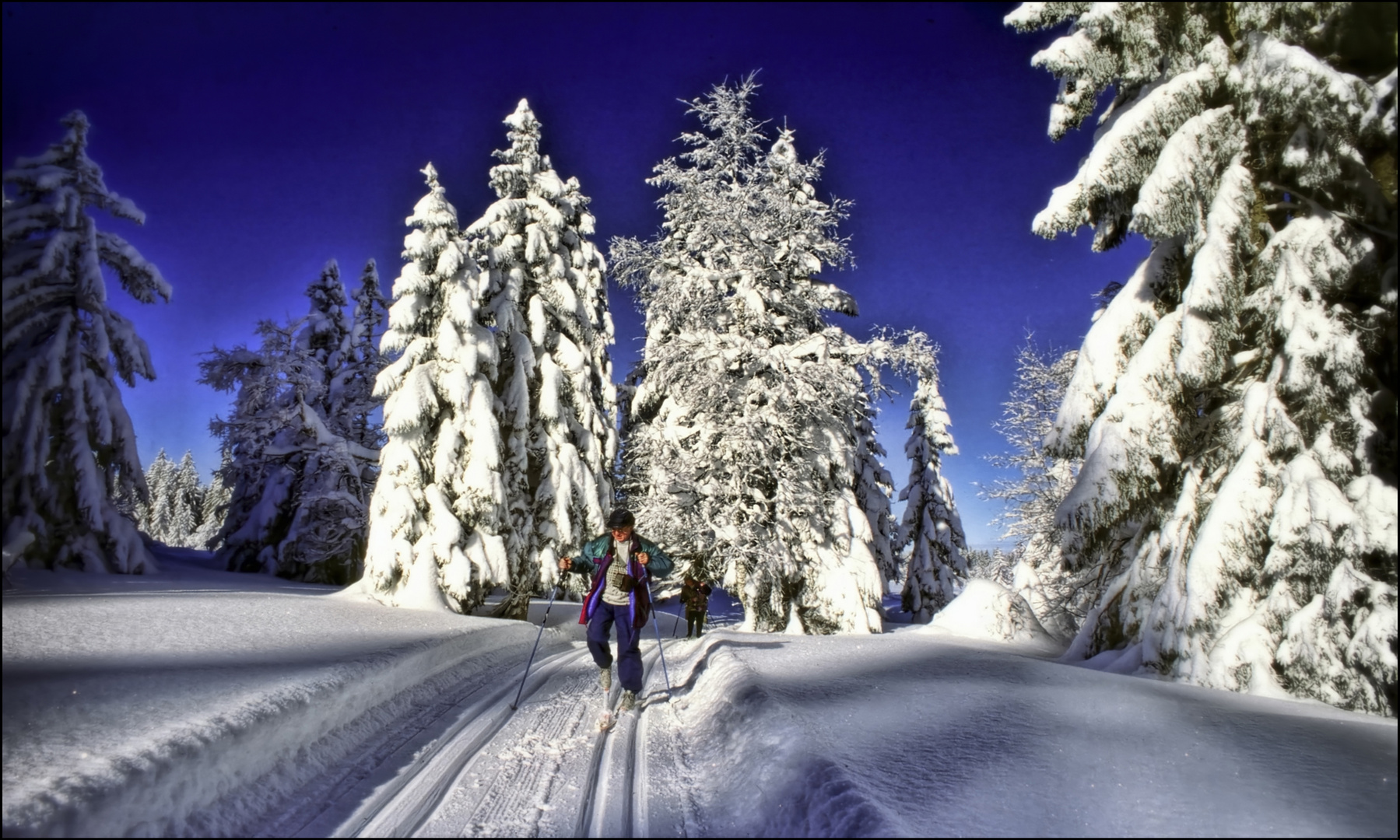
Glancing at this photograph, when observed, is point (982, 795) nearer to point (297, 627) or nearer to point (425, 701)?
point (425, 701)

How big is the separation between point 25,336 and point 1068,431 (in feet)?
34.4

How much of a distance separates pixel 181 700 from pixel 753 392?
10.8m

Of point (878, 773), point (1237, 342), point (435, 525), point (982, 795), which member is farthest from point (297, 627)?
point (1237, 342)

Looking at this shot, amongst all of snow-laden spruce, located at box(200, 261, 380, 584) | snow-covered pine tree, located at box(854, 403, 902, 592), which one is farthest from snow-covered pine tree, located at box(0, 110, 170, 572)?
snow-covered pine tree, located at box(854, 403, 902, 592)

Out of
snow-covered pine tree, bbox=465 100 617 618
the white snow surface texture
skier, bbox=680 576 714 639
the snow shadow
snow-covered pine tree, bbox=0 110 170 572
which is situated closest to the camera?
the snow shadow

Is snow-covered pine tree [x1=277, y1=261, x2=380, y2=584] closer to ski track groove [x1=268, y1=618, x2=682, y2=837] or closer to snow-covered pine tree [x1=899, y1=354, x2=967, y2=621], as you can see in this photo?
ski track groove [x1=268, y1=618, x2=682, y2=837]

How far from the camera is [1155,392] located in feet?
25.2

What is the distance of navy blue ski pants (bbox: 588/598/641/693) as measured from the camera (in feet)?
21.3

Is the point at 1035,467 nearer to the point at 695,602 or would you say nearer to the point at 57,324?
the point at 695,602

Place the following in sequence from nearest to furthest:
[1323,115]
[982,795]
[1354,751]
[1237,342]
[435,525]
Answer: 1. [982,795]
2. [1354,751]
3. [1323,115]
4. [1237,342]
5. [435,525]

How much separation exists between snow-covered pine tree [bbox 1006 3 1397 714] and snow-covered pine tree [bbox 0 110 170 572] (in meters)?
8.19

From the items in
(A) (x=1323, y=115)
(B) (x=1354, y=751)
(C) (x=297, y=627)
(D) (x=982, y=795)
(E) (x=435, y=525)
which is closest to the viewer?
(D) (x=982, y=795)

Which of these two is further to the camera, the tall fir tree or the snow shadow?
the tall fir tree

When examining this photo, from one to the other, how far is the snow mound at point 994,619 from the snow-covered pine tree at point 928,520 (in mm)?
16710
